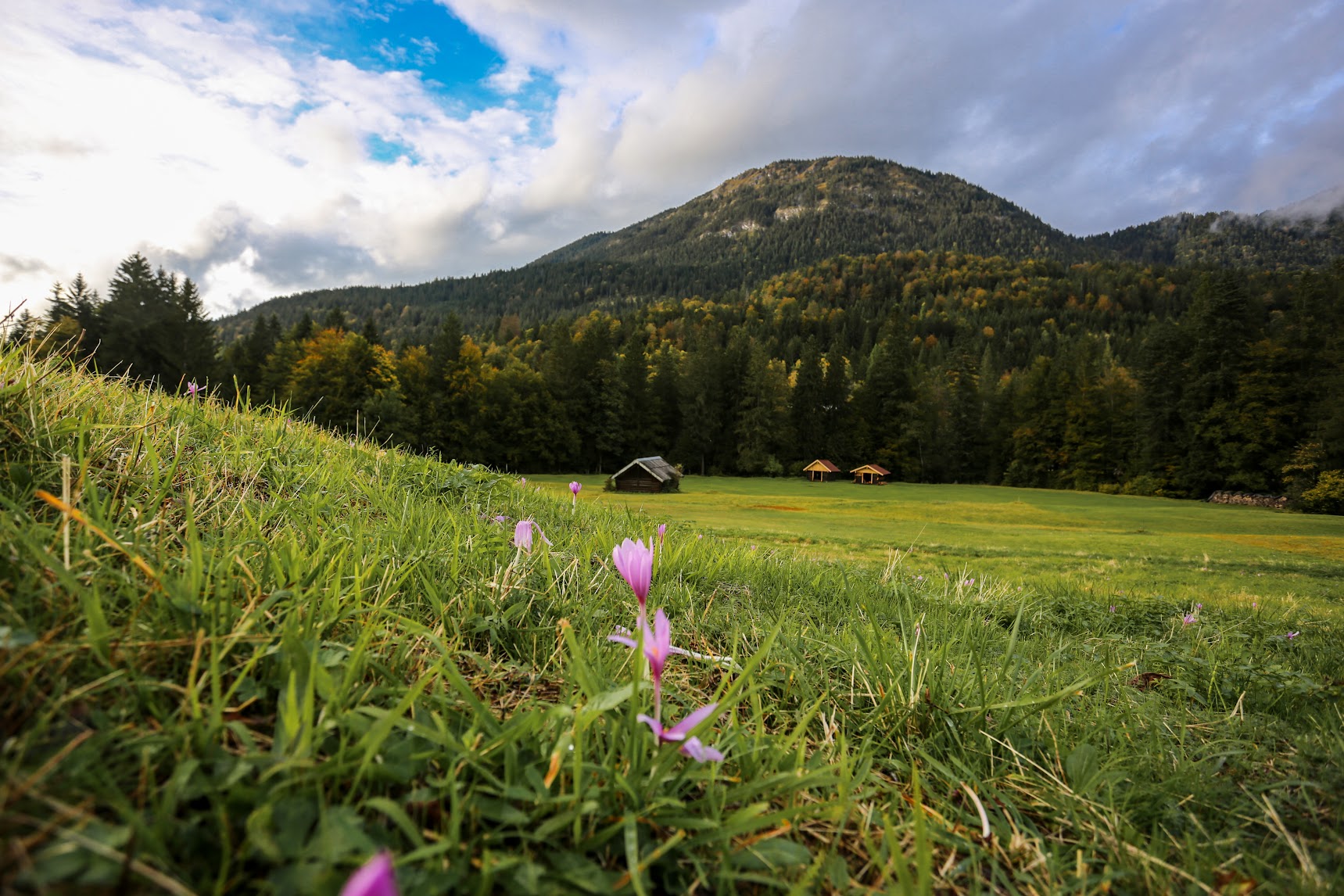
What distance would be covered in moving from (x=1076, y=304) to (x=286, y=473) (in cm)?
14183

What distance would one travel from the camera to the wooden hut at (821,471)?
5575 cm

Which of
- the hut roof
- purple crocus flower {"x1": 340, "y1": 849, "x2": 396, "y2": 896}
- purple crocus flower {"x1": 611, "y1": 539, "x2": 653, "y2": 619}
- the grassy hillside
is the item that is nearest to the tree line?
the hut roof

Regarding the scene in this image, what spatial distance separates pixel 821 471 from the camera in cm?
5644

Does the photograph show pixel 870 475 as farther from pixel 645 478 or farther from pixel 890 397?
pixel 645 478

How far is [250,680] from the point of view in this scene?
3.36ft

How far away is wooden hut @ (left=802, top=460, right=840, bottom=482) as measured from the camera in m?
55.8

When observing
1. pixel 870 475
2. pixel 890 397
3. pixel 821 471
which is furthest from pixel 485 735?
pixel 890 397

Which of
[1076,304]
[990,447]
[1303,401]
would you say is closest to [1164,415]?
[1303,401]

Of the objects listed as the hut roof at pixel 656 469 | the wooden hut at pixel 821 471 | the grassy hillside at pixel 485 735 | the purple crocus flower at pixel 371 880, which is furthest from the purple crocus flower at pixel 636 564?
the wooden hut at pixel 821 471

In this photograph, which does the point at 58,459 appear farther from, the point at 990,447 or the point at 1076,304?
the point at 1076,304

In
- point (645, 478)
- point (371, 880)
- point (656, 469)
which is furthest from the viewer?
point (645, 478)

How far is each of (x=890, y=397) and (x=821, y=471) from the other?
1365cm

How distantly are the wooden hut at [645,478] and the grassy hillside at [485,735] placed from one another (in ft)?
117

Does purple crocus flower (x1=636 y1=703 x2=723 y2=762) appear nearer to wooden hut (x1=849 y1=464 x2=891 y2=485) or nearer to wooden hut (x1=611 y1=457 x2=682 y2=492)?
wooden hut (x1=611 y1=457 x2=682 y2=492)
